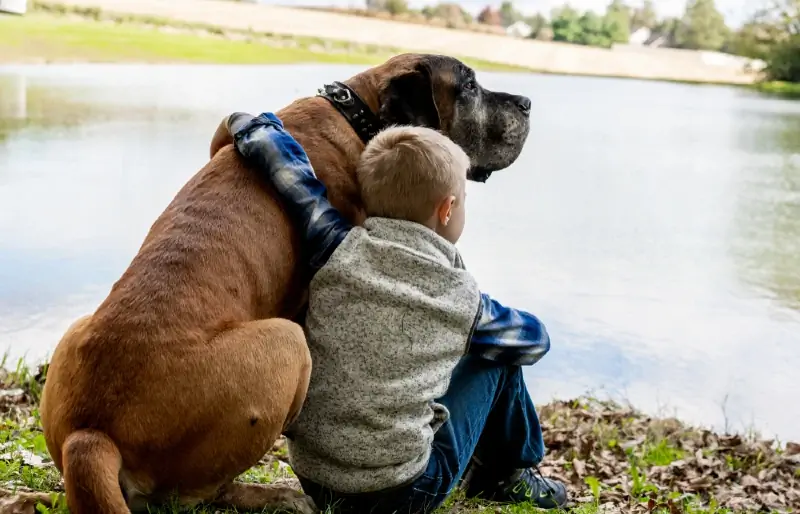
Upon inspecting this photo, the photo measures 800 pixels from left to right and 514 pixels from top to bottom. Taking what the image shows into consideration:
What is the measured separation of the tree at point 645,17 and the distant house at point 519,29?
67.2 inches

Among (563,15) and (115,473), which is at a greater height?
(563,15)

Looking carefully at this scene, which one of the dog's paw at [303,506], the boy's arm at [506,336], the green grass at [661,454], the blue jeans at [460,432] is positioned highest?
the boy's arm at [506,336]

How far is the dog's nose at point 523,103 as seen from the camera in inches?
123

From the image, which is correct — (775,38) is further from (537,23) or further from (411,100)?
(411,100)

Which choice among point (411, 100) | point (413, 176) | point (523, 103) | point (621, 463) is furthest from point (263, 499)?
point (621, 463)

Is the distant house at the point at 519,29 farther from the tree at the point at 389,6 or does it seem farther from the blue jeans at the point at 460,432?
the blue jeans at the point at 460,432

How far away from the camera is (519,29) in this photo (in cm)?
998

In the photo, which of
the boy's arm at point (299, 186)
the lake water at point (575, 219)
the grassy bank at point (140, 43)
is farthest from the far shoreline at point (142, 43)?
the boy's arm at point (299, 186)

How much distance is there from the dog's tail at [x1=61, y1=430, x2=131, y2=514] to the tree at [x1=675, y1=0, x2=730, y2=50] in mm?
10290

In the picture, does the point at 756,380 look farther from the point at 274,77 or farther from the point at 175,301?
the point at 274,77

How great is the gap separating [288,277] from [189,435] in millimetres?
489

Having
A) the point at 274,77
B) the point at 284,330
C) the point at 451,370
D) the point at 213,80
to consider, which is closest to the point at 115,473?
the point at 284,330

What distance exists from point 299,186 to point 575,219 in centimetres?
504

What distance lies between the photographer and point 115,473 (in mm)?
1706
